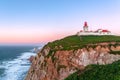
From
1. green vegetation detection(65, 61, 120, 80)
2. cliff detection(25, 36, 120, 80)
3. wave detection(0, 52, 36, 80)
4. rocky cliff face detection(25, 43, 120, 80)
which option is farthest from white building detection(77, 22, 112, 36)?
green vegetation detection(65, 61, 120, 80)

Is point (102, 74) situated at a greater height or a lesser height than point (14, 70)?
greater

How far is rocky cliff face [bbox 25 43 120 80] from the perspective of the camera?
48.5m

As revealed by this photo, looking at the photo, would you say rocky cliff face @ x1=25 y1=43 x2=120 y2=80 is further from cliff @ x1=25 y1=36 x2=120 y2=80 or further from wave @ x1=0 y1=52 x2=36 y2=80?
wave @ x1=0 y1=52 x2=36 y2=80

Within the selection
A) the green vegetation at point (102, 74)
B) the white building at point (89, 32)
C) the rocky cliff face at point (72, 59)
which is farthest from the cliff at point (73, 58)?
the green vegetation at point (102, 74)

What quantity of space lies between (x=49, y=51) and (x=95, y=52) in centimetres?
1111

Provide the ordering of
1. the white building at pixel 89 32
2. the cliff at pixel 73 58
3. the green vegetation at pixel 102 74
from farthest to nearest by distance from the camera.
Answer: the white building at pixel 89 32, the cliff at pixel 73 58, the green vegetation at pixel 102 74

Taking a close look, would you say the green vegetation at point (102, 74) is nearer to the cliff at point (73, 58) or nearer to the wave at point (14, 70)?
the cliff at point (73, 58)

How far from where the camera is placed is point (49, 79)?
48625mm

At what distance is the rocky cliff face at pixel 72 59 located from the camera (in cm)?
4847

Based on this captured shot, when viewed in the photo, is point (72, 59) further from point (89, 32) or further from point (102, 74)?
point (102, 74)

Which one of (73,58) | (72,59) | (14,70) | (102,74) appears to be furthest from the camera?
(14,70)

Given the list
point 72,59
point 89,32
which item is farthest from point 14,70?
point 72,59

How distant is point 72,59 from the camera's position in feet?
163

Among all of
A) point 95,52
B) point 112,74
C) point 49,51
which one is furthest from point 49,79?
point 112,74
